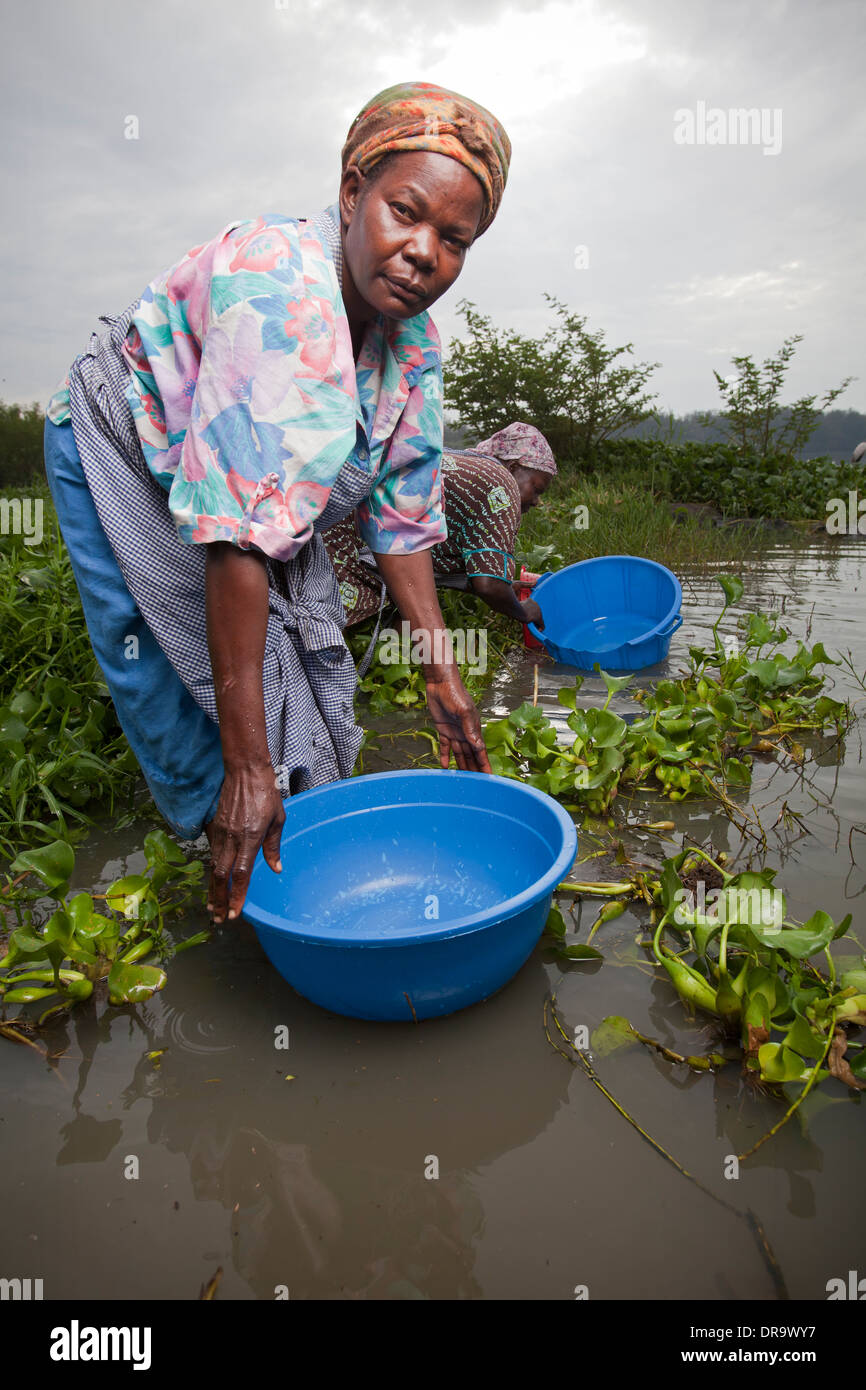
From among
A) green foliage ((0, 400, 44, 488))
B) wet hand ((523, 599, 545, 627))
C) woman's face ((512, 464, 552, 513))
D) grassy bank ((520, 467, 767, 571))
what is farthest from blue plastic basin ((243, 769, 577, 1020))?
green foliage ((0, 400, 44, 488))

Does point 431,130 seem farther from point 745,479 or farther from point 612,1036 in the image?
point 745,479

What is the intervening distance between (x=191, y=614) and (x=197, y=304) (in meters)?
0.55

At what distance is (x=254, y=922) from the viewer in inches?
50.0

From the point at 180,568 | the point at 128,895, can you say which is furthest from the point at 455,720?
the point at 128,895

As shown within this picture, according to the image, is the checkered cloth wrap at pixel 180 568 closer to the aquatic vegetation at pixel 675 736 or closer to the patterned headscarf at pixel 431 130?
the patterned headscarf at pixel 431 130

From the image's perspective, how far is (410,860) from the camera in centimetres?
182

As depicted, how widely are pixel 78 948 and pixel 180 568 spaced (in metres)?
0.72

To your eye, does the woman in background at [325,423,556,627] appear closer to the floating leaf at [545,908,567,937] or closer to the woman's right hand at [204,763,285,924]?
the floating leaf at [545,908,567,937]

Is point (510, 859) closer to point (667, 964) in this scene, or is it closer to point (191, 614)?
point (667, 964)

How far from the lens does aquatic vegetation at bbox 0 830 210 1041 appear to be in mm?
1426

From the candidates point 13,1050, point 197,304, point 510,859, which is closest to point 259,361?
point 197,304

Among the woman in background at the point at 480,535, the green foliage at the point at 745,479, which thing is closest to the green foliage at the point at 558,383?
the green foliage at the point at 745,479

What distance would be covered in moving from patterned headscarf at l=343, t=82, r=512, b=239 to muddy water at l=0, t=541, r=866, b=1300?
54.3 inches

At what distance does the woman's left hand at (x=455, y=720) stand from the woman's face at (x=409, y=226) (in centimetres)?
71
